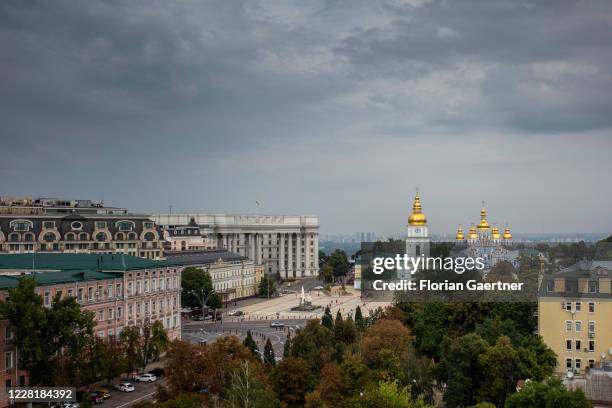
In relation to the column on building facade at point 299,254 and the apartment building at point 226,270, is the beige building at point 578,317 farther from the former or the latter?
the column on building facade at point 299,254

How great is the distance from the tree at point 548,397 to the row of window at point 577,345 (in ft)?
47.5

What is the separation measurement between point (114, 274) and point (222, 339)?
46.4ft

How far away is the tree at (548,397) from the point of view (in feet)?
108

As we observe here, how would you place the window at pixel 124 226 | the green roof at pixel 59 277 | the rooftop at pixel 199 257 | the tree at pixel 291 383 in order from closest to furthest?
the tree at pixel 291 383
the green roof at pixel 59 277
the window at pixel 124 226
the rooftop at pixel 199 257

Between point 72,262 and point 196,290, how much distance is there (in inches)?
1355

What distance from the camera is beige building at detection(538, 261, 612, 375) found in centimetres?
4772

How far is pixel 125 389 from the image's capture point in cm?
4812

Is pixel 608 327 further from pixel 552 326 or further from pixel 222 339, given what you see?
pixel 222 339

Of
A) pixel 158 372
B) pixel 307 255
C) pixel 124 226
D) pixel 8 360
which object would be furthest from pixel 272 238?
pixel 8 360

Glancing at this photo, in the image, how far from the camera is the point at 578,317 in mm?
48375

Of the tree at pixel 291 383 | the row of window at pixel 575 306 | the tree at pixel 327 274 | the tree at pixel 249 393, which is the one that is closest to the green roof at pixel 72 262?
the tree at pixel 291 383

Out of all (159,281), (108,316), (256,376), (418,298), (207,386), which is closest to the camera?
(256,376)

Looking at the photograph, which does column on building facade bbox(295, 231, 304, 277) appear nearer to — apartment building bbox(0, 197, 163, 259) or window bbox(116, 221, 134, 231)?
apartment building bbox(0, 197, 163, 259)

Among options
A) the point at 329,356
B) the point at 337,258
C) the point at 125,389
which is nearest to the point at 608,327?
the point at 329,356
